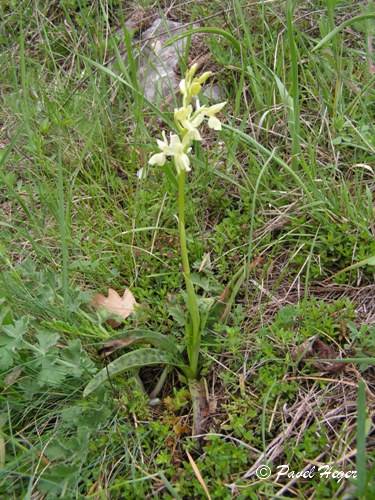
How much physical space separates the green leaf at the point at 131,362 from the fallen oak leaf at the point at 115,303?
0.82ft

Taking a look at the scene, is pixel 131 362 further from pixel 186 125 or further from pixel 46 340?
pixel 186 125

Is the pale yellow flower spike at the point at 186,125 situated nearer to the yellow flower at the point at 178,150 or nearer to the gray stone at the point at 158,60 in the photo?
the yellow flower at the point at 178,150

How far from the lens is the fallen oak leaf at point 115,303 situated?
193 centimetres

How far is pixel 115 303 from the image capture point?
6.44 ft

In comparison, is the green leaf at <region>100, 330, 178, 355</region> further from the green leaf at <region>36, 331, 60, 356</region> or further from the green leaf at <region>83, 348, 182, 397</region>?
the green leaf at <region>36, 331, 60, 356</region>

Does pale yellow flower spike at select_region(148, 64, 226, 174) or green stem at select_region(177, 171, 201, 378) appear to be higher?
pale yellow flower spike at select_region(148, 64, 226, 174)

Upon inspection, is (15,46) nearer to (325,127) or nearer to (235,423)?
(325,127)

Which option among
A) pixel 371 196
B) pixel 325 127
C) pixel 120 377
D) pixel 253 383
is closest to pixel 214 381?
pixel 253 383

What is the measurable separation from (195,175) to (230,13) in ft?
3.76

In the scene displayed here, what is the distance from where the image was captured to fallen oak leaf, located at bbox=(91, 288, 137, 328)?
6.32ft

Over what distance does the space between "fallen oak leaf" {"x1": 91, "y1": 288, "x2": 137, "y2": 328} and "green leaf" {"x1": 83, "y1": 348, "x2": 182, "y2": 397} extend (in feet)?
0.82

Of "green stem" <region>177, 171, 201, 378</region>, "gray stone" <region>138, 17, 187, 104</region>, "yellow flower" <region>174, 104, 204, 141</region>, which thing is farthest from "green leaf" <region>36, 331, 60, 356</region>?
"gray stone" <region>138, 17, 187, 104</region>

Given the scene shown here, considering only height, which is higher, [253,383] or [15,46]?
[15,46]

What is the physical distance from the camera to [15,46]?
3.32 m
